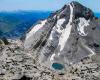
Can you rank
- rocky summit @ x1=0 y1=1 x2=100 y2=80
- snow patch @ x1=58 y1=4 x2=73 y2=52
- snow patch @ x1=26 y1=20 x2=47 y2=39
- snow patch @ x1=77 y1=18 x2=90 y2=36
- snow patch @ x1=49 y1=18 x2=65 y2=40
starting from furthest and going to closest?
1. snow patch @ x1=26 y1=20 x2=47 y2=39
2. snow patch @ x1=49 y1=18 x2=65 y2=40
3. snow patch @ x1=77 y1=18 x2=90 y2=36
4. snow patch @ x1=58 y1=4 x2=73 y2=52
5. rocky summit @ x1=0 y1=1 x2=100 y2=80

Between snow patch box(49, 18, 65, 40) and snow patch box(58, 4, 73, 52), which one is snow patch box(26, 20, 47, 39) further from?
snow patch box(58, 4, 73, 52)

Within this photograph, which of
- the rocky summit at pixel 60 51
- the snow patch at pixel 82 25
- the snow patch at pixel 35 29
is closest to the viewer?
the rocky summit at pixel 60 51

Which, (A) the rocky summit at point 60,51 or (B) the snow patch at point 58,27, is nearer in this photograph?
(A) the rocky summit at point 60,51

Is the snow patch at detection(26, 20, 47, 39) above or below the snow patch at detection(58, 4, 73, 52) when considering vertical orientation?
above

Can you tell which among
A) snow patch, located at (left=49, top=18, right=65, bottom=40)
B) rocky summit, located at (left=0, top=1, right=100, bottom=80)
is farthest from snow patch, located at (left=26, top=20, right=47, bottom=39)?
snow patch, located at (left=49, top=18, right=65, bottom=40)

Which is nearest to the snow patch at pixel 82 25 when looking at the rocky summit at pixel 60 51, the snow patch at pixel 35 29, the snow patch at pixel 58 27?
the rocky summit at pixel 60 51

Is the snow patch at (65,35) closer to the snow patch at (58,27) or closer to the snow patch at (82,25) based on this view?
the snow patch at (58,27)

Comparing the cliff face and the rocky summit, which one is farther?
the cliff face

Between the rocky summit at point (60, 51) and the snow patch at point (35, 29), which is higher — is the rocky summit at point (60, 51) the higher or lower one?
the lower one

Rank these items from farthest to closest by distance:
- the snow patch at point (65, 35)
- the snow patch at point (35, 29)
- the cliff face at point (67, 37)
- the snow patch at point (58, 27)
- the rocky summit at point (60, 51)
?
the snow patch at point (35, 29) < the snow patch at point (58, 27) < the snow patch at point (65, 35) < the cliff face at point (67, 37) < the rocky summit at point (60, 51)
